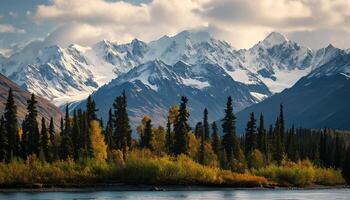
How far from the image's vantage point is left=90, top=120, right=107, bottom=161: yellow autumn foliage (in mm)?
188125

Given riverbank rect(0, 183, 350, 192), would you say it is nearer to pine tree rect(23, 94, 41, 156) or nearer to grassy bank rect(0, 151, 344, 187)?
grassy bank rect(0, 151, 344, 187)

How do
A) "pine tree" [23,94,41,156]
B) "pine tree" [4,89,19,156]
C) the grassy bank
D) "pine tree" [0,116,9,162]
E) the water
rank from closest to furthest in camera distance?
the water, the grassy bank, "pine tree" [0,116,9,162], "pine tree" [4,89,19,156], "pine tree" [23,94,41,156]

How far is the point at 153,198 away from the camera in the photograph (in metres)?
151

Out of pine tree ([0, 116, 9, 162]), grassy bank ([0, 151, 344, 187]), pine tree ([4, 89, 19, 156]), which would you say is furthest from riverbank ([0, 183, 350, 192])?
pine tree ([4, 89, 19, 156])

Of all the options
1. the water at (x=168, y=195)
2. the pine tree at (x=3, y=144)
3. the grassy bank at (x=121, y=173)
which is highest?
the pine tree at (x=3, y=144)

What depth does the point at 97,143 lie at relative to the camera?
191 meters

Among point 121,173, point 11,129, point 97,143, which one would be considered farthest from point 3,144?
point 121,173

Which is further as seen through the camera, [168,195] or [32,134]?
[32,134]

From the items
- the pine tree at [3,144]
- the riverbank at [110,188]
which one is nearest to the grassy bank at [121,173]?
the riverbank at [110,188]

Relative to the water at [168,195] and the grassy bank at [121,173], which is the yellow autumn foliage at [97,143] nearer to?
the grassy bank at [121,173]

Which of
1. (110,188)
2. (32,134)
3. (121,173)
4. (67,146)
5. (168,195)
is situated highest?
(32,134)

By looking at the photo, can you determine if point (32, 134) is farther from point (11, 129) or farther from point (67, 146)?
point (67, 146)

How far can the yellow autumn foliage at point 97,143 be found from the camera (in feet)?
617

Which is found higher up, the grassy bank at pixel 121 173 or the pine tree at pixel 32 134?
the pine tree at pixel 32 134
